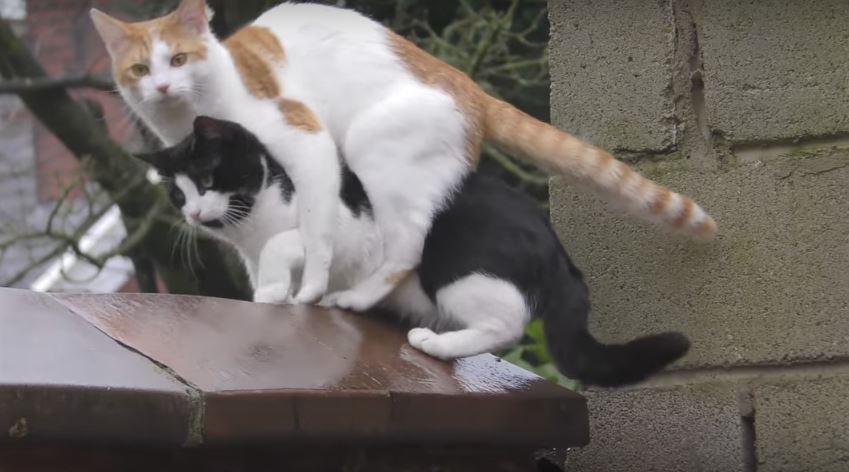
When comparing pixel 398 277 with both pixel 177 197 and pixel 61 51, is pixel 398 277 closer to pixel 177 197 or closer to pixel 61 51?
Answer: pixel 177 197

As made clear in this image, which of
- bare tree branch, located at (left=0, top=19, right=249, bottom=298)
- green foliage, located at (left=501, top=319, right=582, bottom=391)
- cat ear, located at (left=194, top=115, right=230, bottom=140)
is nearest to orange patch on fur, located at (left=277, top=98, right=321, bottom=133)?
cat ear, located at (left=194, top=115, right=230, bottom=140)

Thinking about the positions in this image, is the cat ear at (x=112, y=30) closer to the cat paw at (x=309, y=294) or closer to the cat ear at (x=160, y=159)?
the cat ear at (x=160, y=159)

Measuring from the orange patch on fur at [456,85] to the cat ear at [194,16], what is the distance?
36 centimetres

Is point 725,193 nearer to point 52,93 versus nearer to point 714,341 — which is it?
point 714,341

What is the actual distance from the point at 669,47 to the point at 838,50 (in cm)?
28

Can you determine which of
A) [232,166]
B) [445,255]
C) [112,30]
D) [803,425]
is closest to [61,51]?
[112,30]

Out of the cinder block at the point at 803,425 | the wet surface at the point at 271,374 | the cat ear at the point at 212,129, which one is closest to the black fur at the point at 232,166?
the cat ear at the point at 212,129

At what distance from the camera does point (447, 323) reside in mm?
1920

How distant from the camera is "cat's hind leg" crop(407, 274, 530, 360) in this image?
1.84 metres

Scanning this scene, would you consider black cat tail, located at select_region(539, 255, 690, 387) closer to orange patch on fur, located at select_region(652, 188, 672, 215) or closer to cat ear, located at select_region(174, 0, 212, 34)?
orange patch on fur, located at select_region(652, 188, 672, 215)

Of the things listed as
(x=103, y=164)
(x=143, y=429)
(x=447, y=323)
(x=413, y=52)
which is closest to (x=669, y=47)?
(x=413, y=52)

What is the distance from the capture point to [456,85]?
204 cm

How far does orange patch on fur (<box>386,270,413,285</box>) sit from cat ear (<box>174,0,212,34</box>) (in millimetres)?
604

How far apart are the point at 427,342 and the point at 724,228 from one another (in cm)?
52
